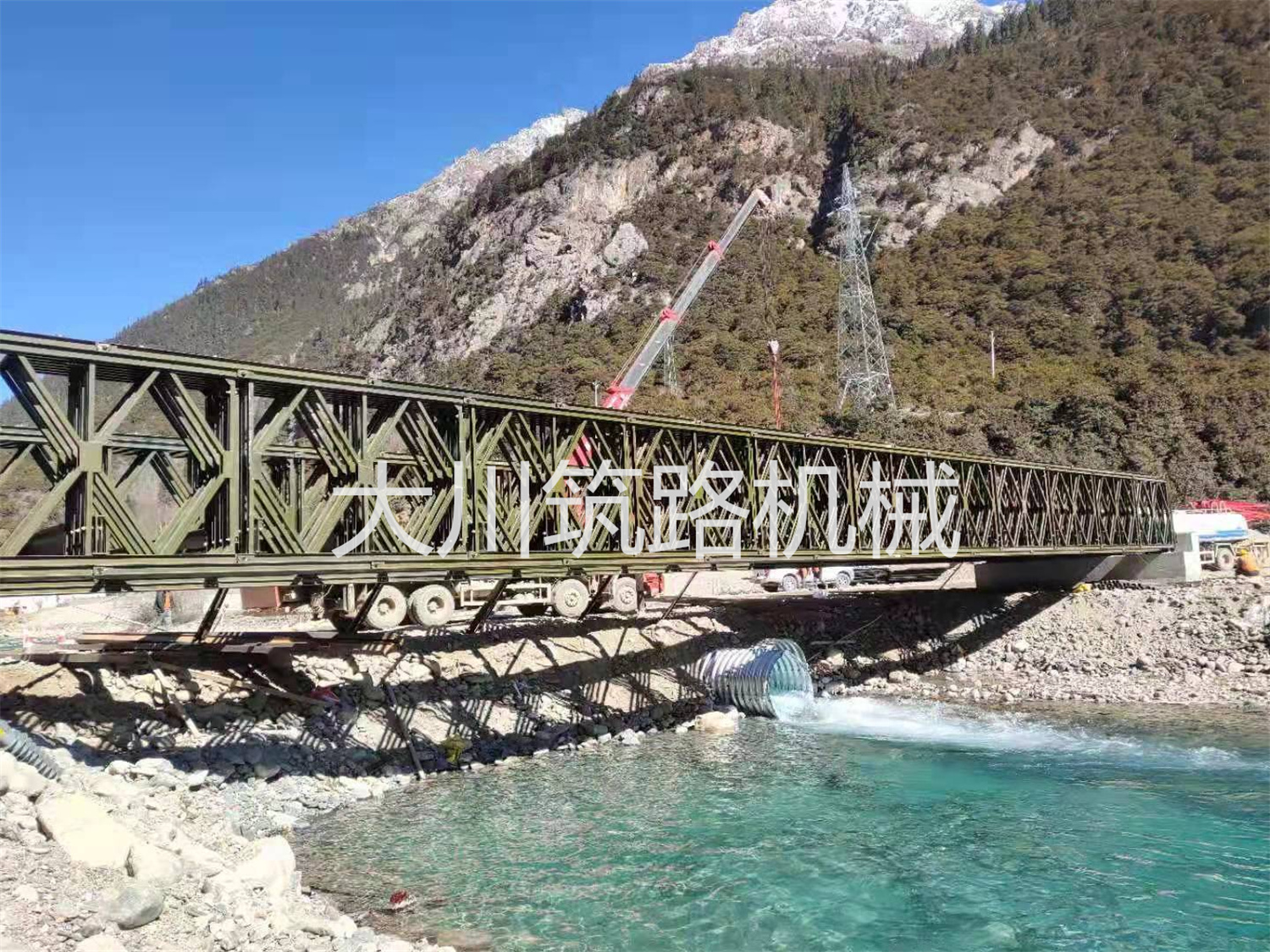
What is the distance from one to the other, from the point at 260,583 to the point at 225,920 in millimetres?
4897

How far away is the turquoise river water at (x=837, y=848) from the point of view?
10.2 m

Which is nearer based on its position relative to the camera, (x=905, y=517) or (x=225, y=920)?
Result: (x=225, y=920)

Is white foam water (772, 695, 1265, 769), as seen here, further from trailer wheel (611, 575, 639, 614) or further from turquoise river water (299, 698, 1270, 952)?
trailer wheel (611, 575, 639, 614)

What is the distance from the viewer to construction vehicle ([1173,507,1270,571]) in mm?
37156

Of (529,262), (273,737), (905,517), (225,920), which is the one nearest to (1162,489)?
(905,517)

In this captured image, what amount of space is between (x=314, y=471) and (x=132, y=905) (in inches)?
508

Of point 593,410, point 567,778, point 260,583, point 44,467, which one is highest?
point 593,410

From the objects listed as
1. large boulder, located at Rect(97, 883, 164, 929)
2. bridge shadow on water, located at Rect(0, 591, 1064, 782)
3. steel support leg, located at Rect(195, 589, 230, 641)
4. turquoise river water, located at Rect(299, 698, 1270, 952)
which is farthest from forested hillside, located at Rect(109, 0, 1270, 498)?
large boulder, located at Rect(97, 883, 164, 929)

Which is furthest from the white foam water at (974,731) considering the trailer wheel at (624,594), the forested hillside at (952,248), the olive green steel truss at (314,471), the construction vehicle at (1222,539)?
the forested hillside at (952,248)

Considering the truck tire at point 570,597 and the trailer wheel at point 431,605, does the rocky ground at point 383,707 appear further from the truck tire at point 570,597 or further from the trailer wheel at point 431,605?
the truck tire at point 570,597

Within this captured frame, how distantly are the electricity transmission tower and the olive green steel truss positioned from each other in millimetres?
48886

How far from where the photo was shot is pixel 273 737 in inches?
659

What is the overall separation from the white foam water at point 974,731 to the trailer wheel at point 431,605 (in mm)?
11726

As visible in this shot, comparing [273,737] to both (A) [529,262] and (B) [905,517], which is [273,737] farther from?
(A) [529,262]
